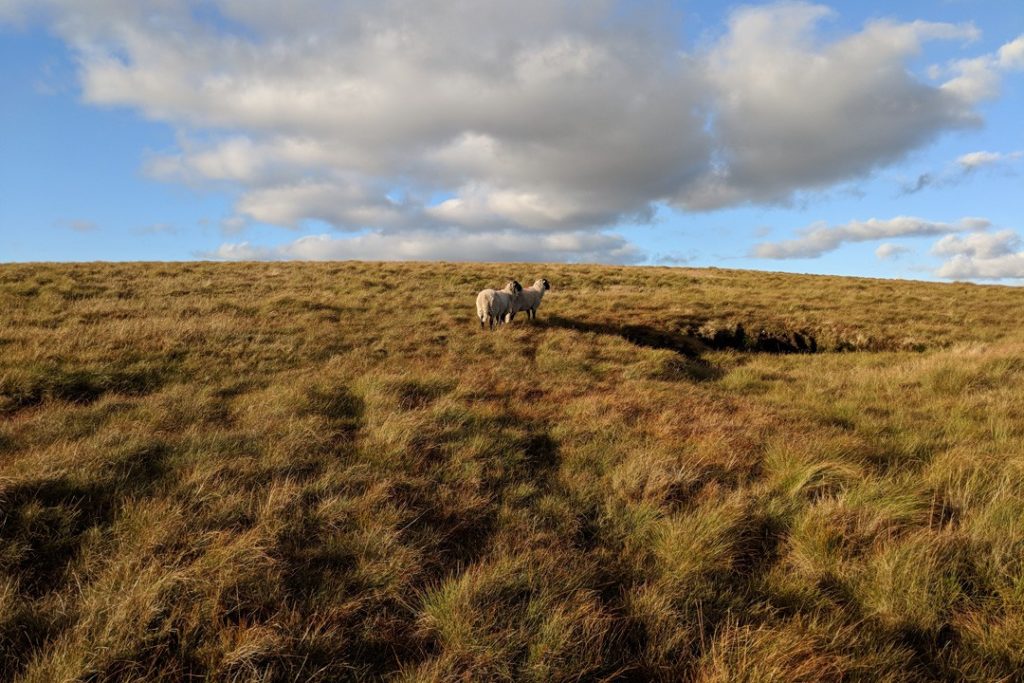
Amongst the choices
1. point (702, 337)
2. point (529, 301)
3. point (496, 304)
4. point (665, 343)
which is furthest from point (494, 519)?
point (702, 337)

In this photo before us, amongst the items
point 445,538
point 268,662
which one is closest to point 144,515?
point 268,662

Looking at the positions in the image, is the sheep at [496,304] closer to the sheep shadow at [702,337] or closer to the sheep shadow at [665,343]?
the sheep shadow at [665,343]

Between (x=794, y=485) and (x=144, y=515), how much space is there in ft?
19.1

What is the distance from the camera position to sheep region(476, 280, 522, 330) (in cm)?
1423

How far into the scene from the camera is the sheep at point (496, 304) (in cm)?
1423

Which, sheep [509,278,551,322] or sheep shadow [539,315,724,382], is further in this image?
sheep [509,278,551,322]

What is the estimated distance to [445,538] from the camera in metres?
3.99

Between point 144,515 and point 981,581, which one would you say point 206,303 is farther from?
point 981,581

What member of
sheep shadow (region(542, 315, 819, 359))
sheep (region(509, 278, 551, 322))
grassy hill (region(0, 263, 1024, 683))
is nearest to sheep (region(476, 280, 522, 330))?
sheep (region(509, 278, 551, 322))

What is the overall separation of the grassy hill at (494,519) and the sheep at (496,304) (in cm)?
423

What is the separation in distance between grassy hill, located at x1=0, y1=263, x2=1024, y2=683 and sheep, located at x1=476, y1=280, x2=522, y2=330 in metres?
4.23

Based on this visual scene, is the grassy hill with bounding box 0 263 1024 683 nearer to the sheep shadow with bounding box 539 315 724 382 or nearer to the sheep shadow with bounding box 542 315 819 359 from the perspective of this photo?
the sheep shadow with bounding box 539 315 724 382

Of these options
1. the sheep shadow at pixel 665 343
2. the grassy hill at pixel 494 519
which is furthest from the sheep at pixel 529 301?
the grassy hill at pixel 494 519

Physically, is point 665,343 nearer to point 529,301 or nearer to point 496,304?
point 529,301
